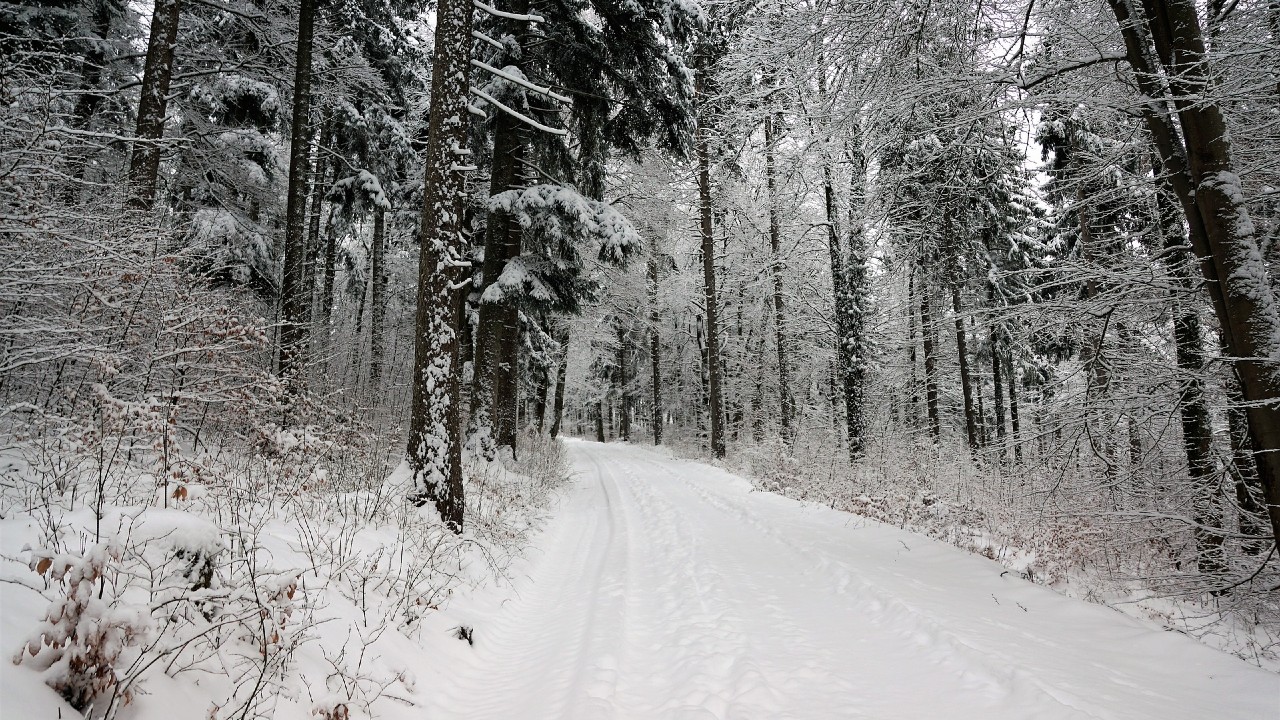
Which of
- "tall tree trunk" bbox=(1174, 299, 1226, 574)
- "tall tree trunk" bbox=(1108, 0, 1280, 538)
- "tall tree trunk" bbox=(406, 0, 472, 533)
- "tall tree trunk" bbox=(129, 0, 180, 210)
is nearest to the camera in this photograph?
"tall tree trunk" bbox=(1108, 0, 1280, 538)

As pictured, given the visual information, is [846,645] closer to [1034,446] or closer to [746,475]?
[1034,446]

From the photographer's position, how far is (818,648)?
4.13 metres

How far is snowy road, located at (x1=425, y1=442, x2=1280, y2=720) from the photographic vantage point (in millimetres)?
3285

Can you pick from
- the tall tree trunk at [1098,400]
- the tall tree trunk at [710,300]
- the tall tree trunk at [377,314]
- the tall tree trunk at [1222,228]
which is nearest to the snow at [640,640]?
the tall tree trunk at [1098,400]

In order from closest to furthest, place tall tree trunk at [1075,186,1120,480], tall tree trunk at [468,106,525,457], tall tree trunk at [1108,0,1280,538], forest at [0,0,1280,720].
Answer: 1. forest at [0,0,1280,720]
2. tall tree trunk at [1108,0,1280,538]
3. tall tree trunk at [1075,186,1120,480]
4. tall tree trunk at [468,106,525,457]

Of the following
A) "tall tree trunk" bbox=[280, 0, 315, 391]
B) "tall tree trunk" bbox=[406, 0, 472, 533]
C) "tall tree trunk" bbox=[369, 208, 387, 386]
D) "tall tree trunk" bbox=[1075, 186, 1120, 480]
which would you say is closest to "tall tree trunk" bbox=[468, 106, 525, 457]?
"tall tree trunk" bbox=[369, 208, 387, 386]

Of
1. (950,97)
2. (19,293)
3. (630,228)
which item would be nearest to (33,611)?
(19,293)

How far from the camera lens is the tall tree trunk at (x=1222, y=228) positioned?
367 cm

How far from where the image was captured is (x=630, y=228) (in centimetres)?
1209

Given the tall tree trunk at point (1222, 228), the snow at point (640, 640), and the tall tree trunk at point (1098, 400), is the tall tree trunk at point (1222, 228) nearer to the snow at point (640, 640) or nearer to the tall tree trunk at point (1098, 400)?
the tall tree trunk at point (1098, 400)

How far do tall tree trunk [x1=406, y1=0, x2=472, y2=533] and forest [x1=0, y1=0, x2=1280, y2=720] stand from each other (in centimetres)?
4

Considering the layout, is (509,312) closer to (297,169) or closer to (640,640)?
(297,169)

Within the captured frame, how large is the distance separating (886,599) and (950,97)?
4927mm

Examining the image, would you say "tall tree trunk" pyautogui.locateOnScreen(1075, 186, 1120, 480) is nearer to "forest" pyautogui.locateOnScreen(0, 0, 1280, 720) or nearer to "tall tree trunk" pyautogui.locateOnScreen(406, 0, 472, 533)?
"forest" pyautogui.locateOnScreen(0, 0, 1280, 720)
